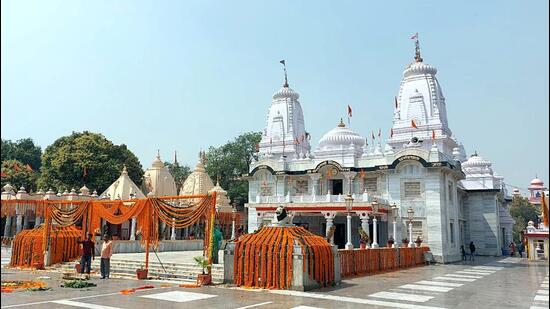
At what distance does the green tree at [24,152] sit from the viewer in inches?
2309

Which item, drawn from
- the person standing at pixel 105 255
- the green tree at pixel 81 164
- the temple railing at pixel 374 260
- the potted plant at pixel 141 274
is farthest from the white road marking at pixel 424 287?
the green tree at pixel 81 164

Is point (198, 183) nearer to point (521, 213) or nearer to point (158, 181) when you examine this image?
point (158, 181)

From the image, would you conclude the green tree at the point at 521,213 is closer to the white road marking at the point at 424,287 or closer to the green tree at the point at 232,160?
the green tree at the point at 232,160

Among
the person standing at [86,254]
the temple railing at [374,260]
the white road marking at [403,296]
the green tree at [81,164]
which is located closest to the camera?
the white road marking at [403,296]

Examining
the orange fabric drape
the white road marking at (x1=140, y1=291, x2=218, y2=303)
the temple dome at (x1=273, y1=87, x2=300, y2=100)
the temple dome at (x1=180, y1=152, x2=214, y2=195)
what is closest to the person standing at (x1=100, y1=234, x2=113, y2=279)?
the white road marking at (x1=140, y1=291, x2=218, y2=303)

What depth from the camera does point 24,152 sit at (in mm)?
59750

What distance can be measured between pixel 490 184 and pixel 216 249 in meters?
30.9

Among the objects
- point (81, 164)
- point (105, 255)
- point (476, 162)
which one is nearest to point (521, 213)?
point (476, 162)

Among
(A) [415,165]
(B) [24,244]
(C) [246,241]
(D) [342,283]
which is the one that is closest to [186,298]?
(C) [246,241]

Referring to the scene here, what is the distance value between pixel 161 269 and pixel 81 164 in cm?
2579

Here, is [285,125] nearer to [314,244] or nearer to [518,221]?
[314,244]

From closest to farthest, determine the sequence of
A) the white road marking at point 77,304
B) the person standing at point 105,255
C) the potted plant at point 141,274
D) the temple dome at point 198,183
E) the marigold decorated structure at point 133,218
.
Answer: the white road marking at point 77,304, the person standing at point 105,255, the potted plant at point 141,274, the marigold decorated structure at point 133,218, the temple dome at point 198,183

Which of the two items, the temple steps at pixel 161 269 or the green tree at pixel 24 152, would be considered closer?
the temple steps at pixel 161 269

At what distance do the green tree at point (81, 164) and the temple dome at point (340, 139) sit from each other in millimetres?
18230
